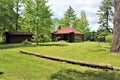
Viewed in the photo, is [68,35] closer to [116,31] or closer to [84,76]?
[116,31]

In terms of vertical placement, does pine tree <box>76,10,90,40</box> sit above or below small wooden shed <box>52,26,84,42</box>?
above

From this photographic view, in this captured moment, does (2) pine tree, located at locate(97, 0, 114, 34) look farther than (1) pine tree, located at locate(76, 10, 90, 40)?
No

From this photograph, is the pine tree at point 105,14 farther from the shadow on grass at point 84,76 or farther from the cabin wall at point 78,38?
the shadow on grass at point 84,76

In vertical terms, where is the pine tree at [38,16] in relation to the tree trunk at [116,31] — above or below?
above

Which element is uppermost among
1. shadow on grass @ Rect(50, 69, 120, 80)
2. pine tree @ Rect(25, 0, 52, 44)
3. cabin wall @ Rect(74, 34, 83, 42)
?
pine tree @ Rect(25, 0, 52, 44)

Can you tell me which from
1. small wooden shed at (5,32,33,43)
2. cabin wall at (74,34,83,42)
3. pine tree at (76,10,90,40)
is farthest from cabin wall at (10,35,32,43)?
pine tree at (76,10,90,40)

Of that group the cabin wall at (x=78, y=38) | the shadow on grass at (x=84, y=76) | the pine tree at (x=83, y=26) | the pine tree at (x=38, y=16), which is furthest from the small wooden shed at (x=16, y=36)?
the shadow on grass at (x=84, y=76)

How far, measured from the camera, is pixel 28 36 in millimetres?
50906

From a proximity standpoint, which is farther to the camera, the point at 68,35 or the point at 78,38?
the point at 78,38

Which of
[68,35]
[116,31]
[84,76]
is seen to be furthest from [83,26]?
[84,76]

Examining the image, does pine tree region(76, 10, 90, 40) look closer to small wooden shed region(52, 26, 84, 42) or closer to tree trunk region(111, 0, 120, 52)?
small wooden shed region(52, 26, 84, 42)

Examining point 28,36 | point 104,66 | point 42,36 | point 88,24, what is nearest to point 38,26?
point 42,36

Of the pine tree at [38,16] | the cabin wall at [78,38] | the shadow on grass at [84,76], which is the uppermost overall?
the pine tree at [38,16]

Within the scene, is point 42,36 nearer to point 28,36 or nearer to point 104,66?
point 28,36
